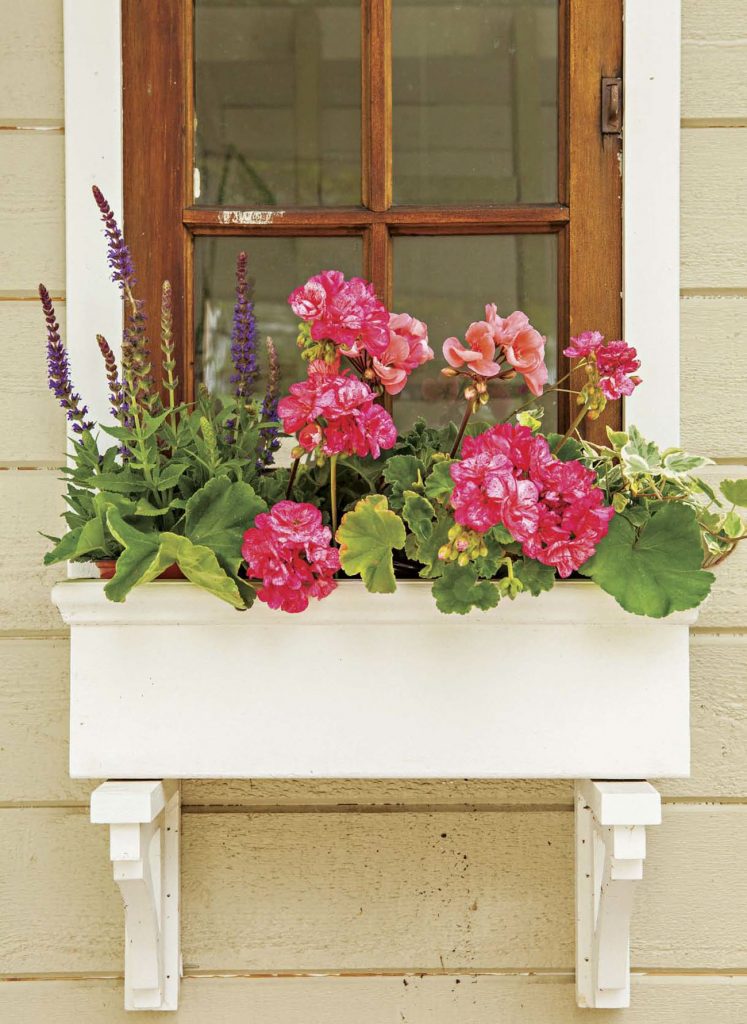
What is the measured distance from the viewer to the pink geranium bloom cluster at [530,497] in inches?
30.6

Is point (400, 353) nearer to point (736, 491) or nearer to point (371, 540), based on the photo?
point (371, 540)

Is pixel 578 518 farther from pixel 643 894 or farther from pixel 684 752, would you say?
pixel 643 894

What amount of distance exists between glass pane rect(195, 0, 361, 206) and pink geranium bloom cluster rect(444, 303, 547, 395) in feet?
1.02

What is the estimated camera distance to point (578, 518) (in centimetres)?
80

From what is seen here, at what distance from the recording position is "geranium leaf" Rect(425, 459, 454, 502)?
2.69ft

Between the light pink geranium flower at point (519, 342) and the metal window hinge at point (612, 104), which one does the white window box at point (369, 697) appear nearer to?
the light pink geranium flower at point (519, 342)

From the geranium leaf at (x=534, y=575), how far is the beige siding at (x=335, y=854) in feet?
1.08

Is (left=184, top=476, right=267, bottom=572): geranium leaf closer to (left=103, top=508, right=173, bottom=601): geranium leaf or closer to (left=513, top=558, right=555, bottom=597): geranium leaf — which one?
(left=103, top=508, right=173, bottom=601): geranium leaf

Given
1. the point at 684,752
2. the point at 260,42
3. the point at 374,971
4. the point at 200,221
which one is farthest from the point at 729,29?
the point at 374,971

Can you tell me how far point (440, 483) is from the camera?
2.70 ft

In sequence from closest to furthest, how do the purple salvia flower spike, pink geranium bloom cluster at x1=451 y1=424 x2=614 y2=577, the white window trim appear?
pink geranium bloom cluster at x1=451 y1=424 x2=614 y2=577
the purple salvia flower spike
the white window trim

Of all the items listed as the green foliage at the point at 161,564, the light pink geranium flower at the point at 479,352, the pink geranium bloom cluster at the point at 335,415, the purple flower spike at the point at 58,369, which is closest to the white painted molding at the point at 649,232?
the light pink geranium flower at the point at 479,352

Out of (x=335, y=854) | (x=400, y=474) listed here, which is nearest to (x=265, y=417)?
(x=400, y=474)

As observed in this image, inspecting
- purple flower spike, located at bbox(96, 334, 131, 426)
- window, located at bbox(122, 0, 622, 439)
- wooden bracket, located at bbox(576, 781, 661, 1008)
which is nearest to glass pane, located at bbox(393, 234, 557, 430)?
window, located at bbox(122, 0, 622, 439)
